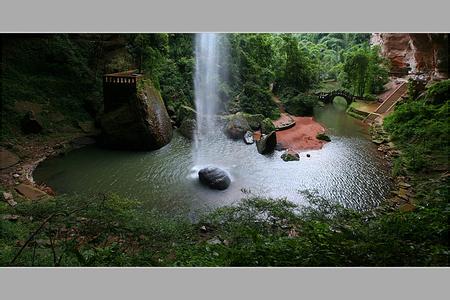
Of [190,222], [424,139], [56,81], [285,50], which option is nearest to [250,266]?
[190,222]

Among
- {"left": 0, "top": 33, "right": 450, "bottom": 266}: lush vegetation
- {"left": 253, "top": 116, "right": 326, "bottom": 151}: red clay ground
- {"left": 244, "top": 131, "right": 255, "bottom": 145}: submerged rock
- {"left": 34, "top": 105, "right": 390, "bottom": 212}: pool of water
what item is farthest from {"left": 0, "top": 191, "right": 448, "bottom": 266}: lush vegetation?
{"left": 244, "top": 131, "right": 255, "bottom": 145}: submerged rock

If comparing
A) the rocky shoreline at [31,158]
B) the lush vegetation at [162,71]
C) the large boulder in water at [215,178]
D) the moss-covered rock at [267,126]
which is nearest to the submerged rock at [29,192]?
the rocky shoreline at [31,158]

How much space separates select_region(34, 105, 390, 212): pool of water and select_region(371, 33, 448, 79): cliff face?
2.05 meters

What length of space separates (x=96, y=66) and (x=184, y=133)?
15.3ft

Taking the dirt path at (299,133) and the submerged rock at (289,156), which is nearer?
the submerged rock at (289,156)

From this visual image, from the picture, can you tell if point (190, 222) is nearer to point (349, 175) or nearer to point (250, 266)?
point (250, 266)

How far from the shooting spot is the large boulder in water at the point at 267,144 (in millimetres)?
6981

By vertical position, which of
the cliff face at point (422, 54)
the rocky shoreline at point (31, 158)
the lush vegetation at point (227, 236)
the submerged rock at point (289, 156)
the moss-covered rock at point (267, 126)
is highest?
the cliff face at point (422, 54)

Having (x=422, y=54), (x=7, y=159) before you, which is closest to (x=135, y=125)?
(x=7, y=159)

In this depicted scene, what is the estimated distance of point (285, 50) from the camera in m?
8.31

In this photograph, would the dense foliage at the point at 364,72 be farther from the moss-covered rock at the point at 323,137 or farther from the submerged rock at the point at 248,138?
the submerged rock at the point at 248,138

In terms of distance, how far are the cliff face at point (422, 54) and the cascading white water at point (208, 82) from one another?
4660mm

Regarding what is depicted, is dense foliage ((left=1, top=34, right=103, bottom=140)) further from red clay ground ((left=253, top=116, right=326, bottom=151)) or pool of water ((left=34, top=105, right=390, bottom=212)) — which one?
red clay ground ((left=253, top=116, right=326, bottom=151))

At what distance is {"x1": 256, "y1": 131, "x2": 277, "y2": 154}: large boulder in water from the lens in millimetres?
6981
